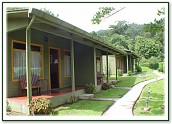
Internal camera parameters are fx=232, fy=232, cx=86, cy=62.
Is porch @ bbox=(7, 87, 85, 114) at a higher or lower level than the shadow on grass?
higher

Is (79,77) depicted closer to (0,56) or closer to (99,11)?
(99,11)

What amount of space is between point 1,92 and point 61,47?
17.9ft

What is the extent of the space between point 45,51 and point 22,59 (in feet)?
4.65

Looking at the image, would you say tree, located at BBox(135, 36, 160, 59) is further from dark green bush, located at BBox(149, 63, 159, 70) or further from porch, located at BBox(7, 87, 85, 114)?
porch, located at BBox(7, 87, 85, 114)

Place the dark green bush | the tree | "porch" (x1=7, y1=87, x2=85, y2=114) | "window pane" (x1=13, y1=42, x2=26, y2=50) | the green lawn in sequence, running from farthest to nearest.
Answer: the tree, the dark green bush, the green lawn, "window pane" (x1=13, y1=42, x2=26, y2=50), "porch" (x1=7, y1=87, x2=85, y2=114)

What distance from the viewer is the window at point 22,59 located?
7.67 meters

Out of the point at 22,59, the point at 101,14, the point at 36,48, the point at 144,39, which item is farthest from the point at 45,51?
the point at 144,39

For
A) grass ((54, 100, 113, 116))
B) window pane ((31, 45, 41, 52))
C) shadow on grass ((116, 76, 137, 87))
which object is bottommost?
grass ((54, 100, 113, 116))

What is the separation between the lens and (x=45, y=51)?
9227 millimetres

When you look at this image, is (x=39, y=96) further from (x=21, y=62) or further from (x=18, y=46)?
(x=18, y=46)

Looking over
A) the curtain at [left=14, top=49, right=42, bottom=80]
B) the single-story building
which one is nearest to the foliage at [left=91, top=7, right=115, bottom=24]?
the single-story building

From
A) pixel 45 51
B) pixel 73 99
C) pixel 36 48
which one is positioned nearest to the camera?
pixel 73 99

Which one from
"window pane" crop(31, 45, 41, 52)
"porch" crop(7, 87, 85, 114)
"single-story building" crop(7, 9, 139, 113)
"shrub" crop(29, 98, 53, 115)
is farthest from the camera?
"window pane" crop(31, 45, 41, 52)

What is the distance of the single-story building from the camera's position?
20.1 feet
